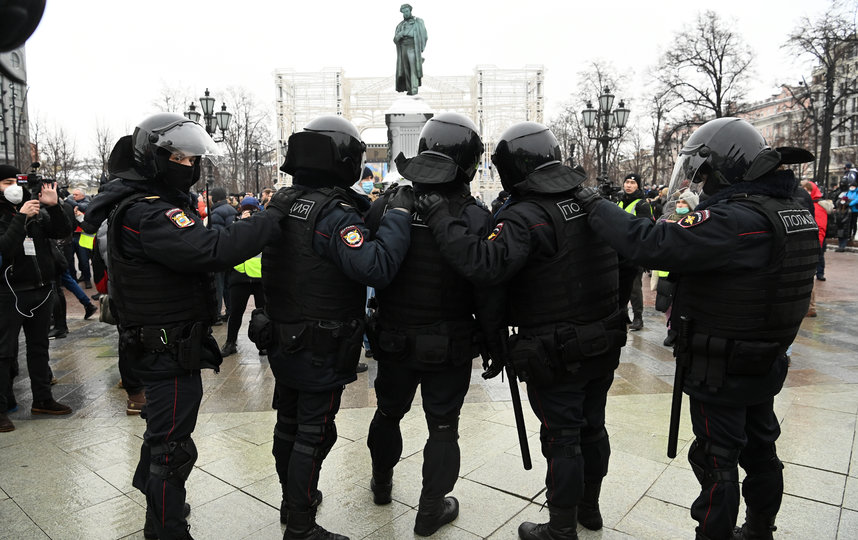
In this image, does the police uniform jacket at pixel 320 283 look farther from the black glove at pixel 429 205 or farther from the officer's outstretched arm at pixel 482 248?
the officer's outstretched arm at pixel 482 248

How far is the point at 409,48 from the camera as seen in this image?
65.0 ft

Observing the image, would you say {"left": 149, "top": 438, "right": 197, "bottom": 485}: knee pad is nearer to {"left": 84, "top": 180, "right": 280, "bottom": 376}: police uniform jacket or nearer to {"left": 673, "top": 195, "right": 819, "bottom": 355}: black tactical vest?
{"left": 84, "top": 180, "right": 280, "bottom": 376}: police uniform jacket

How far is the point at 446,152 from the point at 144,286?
1.67 metres

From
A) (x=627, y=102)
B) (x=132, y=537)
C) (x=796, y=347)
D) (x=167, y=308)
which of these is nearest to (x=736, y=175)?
(x=167, y=308)

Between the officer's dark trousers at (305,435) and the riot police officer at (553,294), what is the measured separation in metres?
0.99

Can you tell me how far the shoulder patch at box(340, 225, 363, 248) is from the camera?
8.59 feet

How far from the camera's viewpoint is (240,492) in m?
3.38

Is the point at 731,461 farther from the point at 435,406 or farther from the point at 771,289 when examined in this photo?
the point at 435,406

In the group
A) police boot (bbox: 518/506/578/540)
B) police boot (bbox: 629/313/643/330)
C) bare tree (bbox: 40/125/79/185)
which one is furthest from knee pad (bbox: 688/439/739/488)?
bare tree (bbox: 40/125/79/185)

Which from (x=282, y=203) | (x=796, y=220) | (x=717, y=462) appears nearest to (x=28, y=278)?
(x=282, y=203)

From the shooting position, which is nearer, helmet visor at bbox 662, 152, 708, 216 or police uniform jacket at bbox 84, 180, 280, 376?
police uniform jacket at bbox 84, 180, 280, 376

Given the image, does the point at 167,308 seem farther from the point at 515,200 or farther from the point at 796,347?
the point at 796,347

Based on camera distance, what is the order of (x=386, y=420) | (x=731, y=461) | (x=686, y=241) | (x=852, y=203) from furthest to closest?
(x=852, y=203) → (x=386, y=420) → (x=731, y=461) → (x=686, y=241)

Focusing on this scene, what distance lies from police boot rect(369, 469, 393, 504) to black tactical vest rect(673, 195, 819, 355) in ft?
6.22
